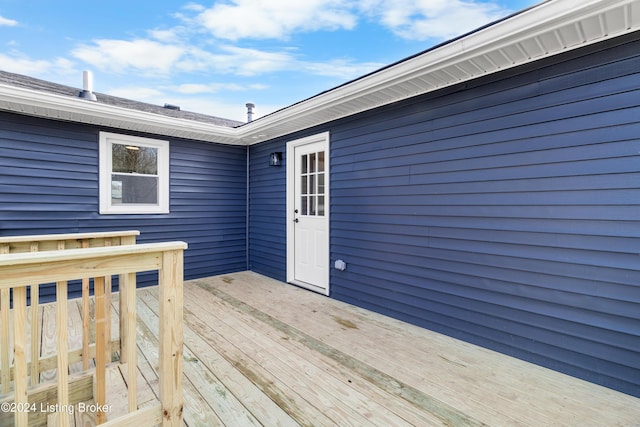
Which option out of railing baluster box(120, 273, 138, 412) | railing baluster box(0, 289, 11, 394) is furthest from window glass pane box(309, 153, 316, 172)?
railing baluster box(0, 289, 11, 394)

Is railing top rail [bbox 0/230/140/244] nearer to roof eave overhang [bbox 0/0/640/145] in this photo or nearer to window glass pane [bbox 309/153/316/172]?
roof eave overhang [bbox 0/0/640/145]

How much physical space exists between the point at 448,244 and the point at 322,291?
6.37 ft

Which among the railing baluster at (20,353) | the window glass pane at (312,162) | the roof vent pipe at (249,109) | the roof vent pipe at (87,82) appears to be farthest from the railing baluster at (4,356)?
the roof vent pipe at (249,109)

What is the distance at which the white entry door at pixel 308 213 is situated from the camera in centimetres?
412

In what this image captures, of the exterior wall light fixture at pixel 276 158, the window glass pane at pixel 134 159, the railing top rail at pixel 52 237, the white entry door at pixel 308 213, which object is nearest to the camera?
the railing top rail at pixel 52 237

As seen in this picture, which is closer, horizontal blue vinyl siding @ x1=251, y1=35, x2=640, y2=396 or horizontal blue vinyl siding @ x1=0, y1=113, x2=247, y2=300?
horizontal blue vinyl siding @ x1=251, y1=35, x2=640, y2=396

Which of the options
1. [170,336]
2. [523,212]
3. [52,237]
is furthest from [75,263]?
[523,212]

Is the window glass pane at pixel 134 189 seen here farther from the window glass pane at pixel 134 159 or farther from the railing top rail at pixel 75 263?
the railing top rail at pixel 75 263

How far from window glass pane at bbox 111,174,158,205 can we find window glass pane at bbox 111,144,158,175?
102 millimetres

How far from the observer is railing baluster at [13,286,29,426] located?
1085 mm

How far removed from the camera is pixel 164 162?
4.59 metres

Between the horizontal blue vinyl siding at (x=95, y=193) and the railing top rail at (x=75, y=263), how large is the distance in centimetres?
355

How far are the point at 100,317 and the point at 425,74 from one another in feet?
9.88

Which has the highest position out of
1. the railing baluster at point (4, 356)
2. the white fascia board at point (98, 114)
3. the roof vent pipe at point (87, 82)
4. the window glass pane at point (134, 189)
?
the roof vent pipe at point (87, 82)
